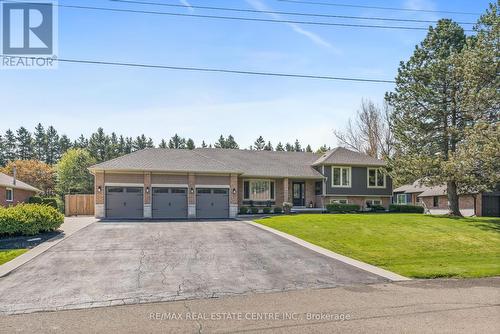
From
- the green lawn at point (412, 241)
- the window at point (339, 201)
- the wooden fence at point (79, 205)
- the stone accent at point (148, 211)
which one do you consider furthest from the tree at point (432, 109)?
the wooden fence at point (79, 205)

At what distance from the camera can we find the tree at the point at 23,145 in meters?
84.8

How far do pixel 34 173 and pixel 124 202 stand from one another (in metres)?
39.1

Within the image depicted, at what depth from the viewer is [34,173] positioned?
6106cm

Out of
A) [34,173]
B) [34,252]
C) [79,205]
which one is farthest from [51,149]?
[34,252]

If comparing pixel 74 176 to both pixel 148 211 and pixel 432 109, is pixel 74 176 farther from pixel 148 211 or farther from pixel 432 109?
pixel 432 109

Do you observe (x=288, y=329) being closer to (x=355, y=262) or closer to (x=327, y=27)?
(x=355, y=262)

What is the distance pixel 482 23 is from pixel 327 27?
14.0m

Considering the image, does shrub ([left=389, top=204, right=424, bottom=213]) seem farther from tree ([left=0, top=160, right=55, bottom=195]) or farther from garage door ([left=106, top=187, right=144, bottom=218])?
tree ([left=0, top=160, right=55, bottom=195])

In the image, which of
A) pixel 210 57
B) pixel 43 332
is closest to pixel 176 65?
pixel 210 57

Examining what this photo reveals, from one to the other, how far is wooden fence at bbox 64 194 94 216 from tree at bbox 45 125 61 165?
6046 centimetres

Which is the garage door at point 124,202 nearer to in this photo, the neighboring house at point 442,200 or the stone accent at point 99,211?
the stone accent at point 99,211

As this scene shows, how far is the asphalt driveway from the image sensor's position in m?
10.4

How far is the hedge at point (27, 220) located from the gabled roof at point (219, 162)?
28.7 ft

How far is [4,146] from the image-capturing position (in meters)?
84.4
